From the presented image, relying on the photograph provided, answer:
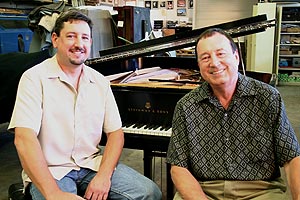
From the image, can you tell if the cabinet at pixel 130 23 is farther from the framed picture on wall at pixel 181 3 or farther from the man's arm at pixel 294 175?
the framed picture on wall at pixel 181 3

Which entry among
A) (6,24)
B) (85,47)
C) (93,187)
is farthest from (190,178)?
(6,24)

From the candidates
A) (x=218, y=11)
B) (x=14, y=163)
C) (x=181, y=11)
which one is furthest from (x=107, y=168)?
(x=181, y=11)

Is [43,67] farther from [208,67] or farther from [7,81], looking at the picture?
[7,81]

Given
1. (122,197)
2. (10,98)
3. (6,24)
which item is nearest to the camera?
(122,197)

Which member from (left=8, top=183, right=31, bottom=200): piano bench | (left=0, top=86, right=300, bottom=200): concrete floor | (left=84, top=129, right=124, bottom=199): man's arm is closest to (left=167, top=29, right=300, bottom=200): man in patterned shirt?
(left=84, top=129, right=124, bottom=199): man's arm

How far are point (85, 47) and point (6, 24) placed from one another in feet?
12.5

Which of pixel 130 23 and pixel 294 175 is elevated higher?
pixel 130 23

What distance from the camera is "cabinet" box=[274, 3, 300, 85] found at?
761cm

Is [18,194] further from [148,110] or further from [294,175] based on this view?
[294,175]

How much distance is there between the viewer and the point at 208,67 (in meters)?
1.54

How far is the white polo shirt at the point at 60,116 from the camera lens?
1.64 meters

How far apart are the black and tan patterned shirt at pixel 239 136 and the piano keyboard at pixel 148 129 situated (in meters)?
0.45

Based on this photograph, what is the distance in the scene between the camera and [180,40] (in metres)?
2.34

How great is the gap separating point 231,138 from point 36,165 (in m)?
0.85
